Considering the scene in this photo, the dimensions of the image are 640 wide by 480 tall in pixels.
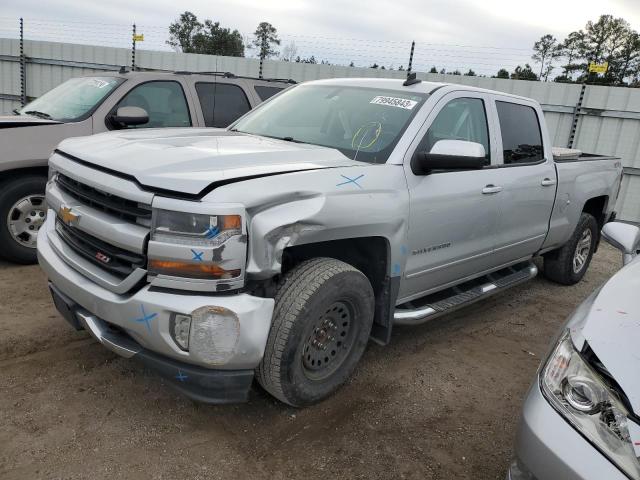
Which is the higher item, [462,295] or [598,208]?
[598,208]

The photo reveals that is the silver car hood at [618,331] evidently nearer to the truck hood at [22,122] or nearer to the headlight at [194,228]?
the headlight at [194,228]

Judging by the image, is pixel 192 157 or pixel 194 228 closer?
pixel 194 228

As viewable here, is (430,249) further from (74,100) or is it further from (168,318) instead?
(74,100)

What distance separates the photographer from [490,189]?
379 cm

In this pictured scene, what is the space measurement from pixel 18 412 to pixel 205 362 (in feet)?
3.95

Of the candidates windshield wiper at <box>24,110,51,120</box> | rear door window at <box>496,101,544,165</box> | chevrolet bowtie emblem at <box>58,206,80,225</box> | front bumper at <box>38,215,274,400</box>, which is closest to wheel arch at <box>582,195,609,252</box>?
rear door window at <box>496,101,544,165</box>

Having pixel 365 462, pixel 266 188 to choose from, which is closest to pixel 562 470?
pixel 365 462

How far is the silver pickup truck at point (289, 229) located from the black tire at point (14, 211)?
179cm

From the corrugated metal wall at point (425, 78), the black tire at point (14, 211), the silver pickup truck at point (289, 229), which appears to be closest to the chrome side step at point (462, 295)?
the silver pickup truck at point (289, 229)

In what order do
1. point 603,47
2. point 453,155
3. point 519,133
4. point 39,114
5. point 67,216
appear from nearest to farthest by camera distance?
point 67,216 < point 453,155 < point 519,133 < point 39,114 < point 603,47

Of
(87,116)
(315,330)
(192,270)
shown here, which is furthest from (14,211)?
(315,330)

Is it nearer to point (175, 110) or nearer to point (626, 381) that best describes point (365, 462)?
point (626, 381)

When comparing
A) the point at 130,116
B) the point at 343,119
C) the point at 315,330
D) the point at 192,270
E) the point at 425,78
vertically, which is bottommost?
the point at 315,330

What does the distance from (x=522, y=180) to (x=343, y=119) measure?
1636 millimetres
